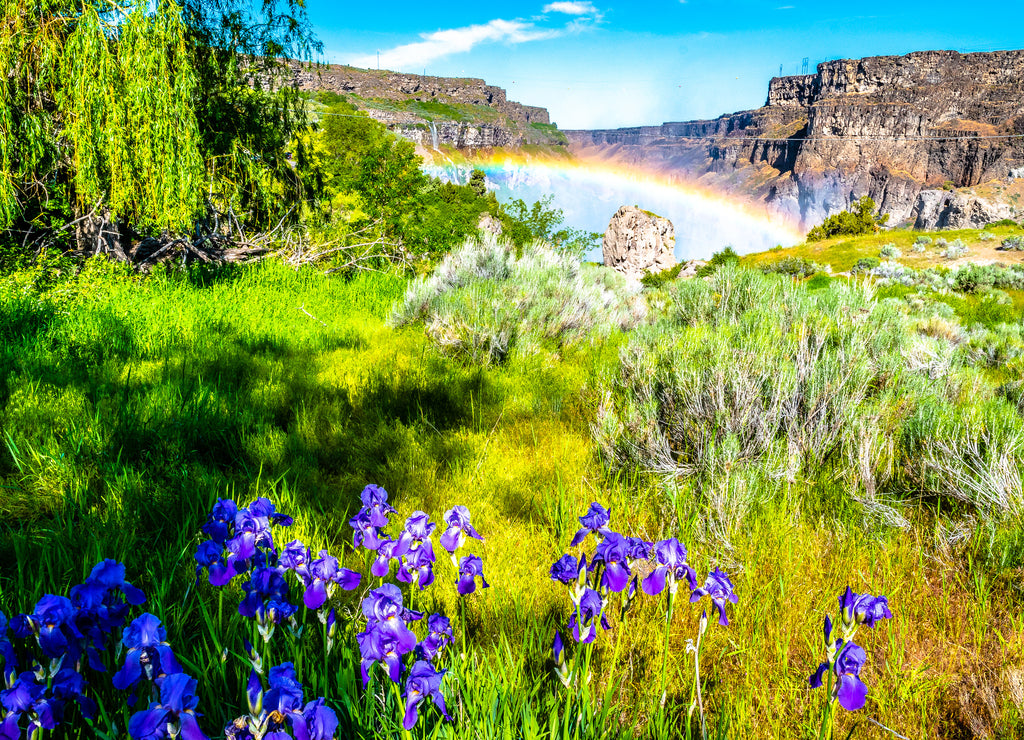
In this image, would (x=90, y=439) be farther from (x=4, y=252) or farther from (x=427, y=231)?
(x=427, y=231)

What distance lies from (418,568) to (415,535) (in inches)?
2.8

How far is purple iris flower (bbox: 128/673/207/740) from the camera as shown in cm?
73

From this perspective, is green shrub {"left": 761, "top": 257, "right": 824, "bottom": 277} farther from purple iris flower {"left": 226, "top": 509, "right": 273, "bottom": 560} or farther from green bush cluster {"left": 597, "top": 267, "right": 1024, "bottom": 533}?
purple iris flower {"left": 226, "top": 509, "right": 273, "bottom": 560}

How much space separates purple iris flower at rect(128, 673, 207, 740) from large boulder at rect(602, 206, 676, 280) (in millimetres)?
34552

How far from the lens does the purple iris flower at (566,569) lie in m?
1.16

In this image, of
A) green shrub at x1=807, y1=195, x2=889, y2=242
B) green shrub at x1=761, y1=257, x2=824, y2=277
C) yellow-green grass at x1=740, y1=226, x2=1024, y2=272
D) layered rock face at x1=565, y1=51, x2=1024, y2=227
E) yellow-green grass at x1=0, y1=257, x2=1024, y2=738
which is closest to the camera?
yellow-green grass at x1=0, y1=257, x2=1024, y2=738

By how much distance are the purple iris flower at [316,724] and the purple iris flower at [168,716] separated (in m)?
0.13

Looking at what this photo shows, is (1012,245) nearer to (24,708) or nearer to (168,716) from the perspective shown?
(168,716)

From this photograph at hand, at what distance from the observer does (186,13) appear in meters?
6.63

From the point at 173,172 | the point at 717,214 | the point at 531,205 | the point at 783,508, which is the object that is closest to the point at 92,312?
the point at 173,172

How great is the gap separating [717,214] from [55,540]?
194 meters

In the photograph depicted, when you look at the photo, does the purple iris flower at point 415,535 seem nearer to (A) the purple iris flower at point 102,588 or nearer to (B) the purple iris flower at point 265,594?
(B) the purple iris flower at point 265,594

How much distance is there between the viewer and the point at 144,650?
0.89 m

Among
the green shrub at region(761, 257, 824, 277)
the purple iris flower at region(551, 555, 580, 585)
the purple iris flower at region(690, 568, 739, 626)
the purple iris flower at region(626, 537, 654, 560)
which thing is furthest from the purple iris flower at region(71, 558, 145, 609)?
the green shrub at region(761, 257, 824, 277)
